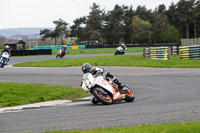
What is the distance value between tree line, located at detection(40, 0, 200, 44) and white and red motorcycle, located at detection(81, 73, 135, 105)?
276 ft

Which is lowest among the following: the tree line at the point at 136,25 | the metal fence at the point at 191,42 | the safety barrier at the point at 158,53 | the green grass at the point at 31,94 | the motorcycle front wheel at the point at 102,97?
the green grass at the point at 31,94

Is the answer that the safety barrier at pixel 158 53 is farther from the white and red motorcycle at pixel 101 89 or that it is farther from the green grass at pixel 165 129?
the green grass at pixel 165 129

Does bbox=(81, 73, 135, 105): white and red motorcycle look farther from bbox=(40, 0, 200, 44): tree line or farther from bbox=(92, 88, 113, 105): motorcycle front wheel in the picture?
bbox=(40, 0, 200, 44): tree line

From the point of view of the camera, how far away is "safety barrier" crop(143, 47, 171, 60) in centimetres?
2925

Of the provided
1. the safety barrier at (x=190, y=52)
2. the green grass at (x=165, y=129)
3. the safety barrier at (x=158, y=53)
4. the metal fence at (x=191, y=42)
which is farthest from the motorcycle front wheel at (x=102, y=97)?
the metal fence at (x=191, y=42)

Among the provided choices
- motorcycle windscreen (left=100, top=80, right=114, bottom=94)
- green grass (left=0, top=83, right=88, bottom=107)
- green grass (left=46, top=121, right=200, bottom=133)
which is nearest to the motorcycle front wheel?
motorcycle windscreen (left=100, top=80, right=114, bottom=94)

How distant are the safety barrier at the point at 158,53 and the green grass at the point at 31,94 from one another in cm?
1592

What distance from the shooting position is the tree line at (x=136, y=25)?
94062mm

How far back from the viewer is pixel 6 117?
29.8 ft

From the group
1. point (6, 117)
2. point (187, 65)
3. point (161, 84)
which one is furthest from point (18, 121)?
point (187, 65)

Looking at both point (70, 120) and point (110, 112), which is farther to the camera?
point (110, 112)

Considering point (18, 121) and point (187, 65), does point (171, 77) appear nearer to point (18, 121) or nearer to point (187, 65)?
point (187, 65)

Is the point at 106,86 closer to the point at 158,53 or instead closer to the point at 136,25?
the point at 158,53

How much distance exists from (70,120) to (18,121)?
48.6 inches
